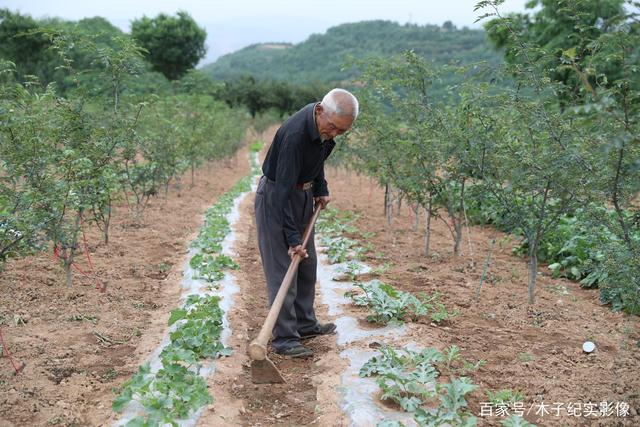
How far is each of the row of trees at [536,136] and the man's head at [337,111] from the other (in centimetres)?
138

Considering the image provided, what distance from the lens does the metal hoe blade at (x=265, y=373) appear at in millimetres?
3748

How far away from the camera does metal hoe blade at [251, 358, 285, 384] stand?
3748 millimetres

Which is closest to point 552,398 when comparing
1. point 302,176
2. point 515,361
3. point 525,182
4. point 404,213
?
point 515,361

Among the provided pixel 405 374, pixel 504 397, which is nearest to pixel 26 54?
pixel 405 374

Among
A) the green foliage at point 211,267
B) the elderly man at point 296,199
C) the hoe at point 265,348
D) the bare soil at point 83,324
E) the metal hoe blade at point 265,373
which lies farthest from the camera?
the green foliage at point 211,267

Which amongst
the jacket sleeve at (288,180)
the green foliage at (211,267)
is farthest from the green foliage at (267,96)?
the jacket sleeve at (288,180)

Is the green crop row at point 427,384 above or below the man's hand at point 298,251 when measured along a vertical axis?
below

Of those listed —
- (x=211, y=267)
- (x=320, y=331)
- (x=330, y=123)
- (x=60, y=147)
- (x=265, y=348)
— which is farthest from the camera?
(x=211, y=267)

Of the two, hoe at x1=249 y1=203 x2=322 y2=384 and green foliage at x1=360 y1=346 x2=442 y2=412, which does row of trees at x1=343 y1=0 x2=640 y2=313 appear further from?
hoe at x1=249 y1=203 x2=322 y2=384

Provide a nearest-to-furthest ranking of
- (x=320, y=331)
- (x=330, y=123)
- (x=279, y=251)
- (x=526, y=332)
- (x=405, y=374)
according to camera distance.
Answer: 1. (x=405, y=374)
2. (x=330, y=123)
3. (x=279, y=251)
4. (x=526, y=332)
5. (x=320, y=331)

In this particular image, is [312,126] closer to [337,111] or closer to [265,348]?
[337,111]

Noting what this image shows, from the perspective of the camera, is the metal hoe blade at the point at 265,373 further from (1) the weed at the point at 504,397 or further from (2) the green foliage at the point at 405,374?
(1) the weed at the point at 504,397

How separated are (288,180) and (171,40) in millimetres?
41797

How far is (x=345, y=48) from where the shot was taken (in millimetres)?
72438
